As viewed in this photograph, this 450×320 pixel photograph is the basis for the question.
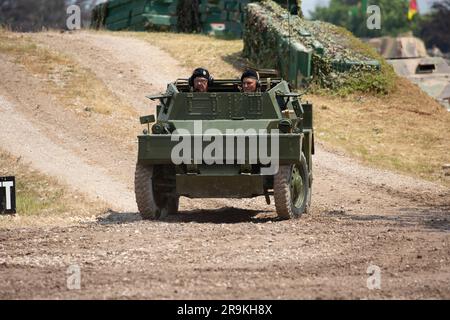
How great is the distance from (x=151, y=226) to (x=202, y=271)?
3119 mm

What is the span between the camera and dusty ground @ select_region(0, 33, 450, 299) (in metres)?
8.85

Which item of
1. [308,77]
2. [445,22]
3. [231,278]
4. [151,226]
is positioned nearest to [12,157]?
[151,226]

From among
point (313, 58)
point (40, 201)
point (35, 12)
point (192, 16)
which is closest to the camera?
point (40, 201)

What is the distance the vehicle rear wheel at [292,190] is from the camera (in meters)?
12.9

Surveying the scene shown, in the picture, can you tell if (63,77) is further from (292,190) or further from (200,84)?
(292,190)

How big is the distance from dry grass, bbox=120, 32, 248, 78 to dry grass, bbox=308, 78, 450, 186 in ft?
8.05

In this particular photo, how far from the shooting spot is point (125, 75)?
1043 inches

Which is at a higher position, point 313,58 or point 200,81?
point 200,81

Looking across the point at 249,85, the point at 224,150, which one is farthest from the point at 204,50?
the point at 224,150

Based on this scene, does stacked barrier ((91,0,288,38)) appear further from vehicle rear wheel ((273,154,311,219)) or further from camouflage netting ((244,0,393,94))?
vehicle rear wheel ((273,154,311,219))

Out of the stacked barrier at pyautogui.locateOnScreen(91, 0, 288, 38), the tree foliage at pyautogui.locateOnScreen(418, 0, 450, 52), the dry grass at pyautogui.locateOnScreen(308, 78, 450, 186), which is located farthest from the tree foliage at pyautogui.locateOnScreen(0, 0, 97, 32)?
the dry grass at pyautogui.locateOnScreen(308, 78, 450, 186)

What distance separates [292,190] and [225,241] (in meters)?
2.26

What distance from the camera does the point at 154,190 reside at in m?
13.6

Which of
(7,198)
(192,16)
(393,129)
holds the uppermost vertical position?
(7,198)
